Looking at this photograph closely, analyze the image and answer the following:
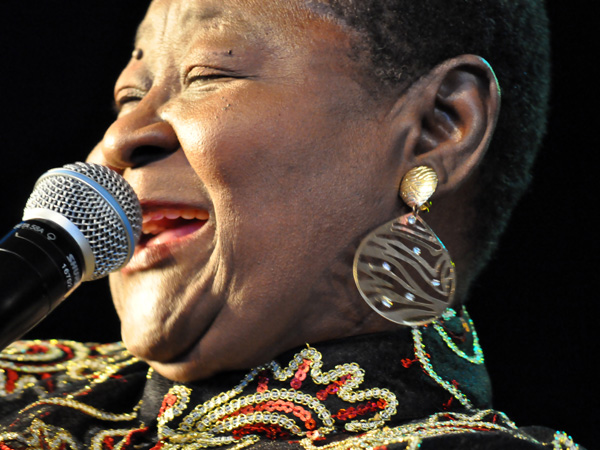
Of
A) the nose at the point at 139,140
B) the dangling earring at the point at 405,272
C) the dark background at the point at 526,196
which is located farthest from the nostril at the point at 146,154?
the dark background at the point at 526,196

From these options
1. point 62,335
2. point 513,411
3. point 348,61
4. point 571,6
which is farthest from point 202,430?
point 571,6

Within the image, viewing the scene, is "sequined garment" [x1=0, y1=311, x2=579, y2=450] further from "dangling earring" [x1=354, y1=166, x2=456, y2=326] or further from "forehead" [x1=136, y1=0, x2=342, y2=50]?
"forehead" [x1=136, y1=0, x2=342, y2=50]

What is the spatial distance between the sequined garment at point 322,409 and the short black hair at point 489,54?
297 millimetres

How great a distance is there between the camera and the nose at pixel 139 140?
4.54ft

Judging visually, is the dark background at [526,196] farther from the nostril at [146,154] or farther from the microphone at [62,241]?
the microphone at [62,241]

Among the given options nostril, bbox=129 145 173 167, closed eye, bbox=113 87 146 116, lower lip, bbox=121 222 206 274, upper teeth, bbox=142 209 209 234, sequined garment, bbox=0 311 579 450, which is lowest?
A: sequined garment, bbox=0 311 579 450

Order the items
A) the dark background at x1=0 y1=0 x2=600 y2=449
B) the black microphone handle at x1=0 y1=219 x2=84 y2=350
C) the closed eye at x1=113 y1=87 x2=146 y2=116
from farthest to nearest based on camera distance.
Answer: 1. the dark background at x1=0 y1=0 x2=600 y2=449
2. the closed eye at x1=113 y1=87 x2=146 y2=116
3. the black microphone handle at x1=0 y1=219 x2=84 y2=350

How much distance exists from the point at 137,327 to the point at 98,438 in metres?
0.23

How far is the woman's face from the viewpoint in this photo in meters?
1.31

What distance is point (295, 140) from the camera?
1.32 m

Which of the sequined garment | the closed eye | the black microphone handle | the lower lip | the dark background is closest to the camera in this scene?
the black microphone handle

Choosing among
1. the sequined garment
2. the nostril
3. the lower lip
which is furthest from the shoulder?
the nostril

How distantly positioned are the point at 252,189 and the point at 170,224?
0.71 feet

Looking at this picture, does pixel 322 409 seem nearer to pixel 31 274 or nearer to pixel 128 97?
pixel 31 274
